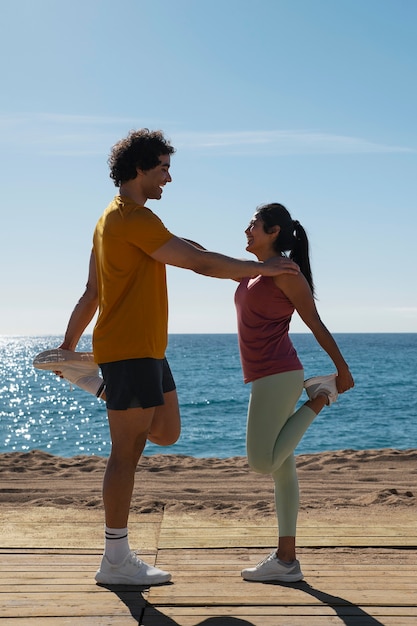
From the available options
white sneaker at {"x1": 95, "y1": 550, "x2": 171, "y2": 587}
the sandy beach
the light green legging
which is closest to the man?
white sneaker at {"x1": 95, "y1": 550, "x2": 171, "y2": 587}

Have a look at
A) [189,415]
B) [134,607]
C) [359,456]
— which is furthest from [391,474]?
[189,415]

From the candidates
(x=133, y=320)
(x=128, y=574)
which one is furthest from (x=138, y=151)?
(x=128, y=574)

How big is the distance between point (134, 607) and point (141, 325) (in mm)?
1168

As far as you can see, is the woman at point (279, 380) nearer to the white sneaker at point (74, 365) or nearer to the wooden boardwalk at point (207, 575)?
the wooden boardwalk at point (207, 575)

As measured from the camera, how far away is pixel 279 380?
363 cm

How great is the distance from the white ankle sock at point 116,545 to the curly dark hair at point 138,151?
5.23ft

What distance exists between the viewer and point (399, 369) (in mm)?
55094

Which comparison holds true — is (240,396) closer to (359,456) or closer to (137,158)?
(359,456)

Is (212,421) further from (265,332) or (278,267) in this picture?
(278,267)

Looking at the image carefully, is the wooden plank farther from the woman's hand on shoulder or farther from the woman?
the woman's hand on shoulder

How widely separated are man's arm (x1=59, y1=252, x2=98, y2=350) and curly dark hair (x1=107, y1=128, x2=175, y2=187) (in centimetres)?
52

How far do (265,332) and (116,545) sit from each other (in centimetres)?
116

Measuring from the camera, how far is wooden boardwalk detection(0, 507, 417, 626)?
3127 mm

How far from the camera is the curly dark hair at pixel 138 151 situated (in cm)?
363
